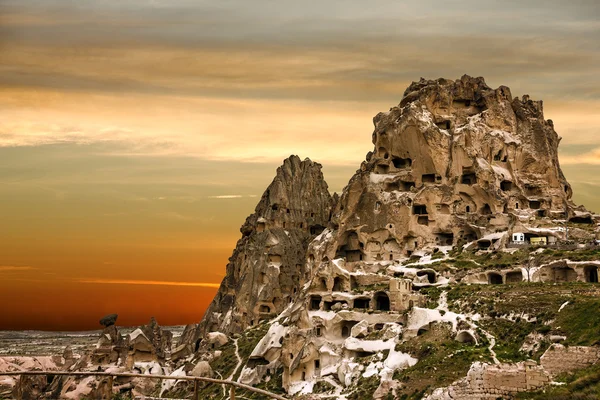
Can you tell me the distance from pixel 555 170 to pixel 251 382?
5011cm

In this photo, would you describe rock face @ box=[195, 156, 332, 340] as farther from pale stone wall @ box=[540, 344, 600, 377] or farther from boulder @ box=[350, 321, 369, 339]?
pale stone wall @ box=[540, 344, 600, 377]

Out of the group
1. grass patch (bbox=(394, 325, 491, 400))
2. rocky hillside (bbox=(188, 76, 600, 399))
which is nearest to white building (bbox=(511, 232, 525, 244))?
rocky hillside (bbox=(188, 76, 600, 399))

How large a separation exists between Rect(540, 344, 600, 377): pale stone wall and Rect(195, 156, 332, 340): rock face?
66741 millimetres

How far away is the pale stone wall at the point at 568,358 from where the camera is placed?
43.2 m

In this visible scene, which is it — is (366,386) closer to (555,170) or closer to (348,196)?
(348,196)

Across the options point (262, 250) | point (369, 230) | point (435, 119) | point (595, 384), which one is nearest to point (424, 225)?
point (369, 230)

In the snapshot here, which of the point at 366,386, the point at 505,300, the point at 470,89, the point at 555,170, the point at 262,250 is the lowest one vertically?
the point at 366,386

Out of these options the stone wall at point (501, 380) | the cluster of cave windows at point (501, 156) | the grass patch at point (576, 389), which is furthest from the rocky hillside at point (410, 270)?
the grass patch at point (576, 389)

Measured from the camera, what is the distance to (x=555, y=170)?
376ft

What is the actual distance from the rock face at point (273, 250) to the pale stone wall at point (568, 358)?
6674 centimetres

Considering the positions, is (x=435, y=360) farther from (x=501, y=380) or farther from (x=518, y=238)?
(x=518, y=238)

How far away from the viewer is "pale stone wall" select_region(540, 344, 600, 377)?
43188mm

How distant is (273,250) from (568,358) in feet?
259

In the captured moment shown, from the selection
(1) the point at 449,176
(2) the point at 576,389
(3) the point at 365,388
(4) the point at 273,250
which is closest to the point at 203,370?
(4) the point at 273,250
